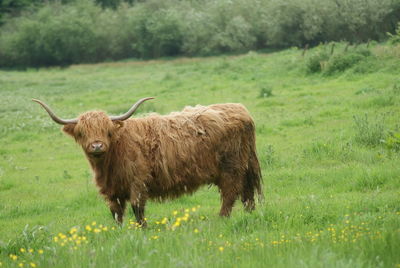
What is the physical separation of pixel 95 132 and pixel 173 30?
Answer: 53922mm

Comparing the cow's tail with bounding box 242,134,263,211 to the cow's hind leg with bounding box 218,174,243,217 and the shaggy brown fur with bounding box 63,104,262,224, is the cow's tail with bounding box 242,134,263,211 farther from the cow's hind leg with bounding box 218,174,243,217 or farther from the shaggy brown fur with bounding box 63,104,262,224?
the cow's hind leg with bounding box 218,174,243,217

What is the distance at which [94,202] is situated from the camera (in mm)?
8695

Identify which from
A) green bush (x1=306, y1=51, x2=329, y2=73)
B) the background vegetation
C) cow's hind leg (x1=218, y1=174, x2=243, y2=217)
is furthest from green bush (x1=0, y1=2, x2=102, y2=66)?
cow's hind leg (x1=218, y1=174, x2=243, y2=217)

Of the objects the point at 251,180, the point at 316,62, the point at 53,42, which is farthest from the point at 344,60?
the point at 53,42

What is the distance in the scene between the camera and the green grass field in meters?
4.25

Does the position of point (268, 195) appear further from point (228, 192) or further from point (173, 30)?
point (173, 30)

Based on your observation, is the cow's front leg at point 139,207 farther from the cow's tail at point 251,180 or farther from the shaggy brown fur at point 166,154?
the cow's tail at point 251,180

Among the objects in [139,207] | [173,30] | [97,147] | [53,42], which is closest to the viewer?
[97,147]

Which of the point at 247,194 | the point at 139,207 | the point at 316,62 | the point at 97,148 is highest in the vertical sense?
the point at 97,148

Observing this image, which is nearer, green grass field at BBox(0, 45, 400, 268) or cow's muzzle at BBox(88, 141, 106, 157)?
green grass field at BBox(0, 45, 400, 268)

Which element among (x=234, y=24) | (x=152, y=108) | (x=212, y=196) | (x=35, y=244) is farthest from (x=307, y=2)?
(x=35, y=244)

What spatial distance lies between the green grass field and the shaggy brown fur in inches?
18.7

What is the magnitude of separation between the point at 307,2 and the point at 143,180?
40.1 meters

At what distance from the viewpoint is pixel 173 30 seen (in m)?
59.0
